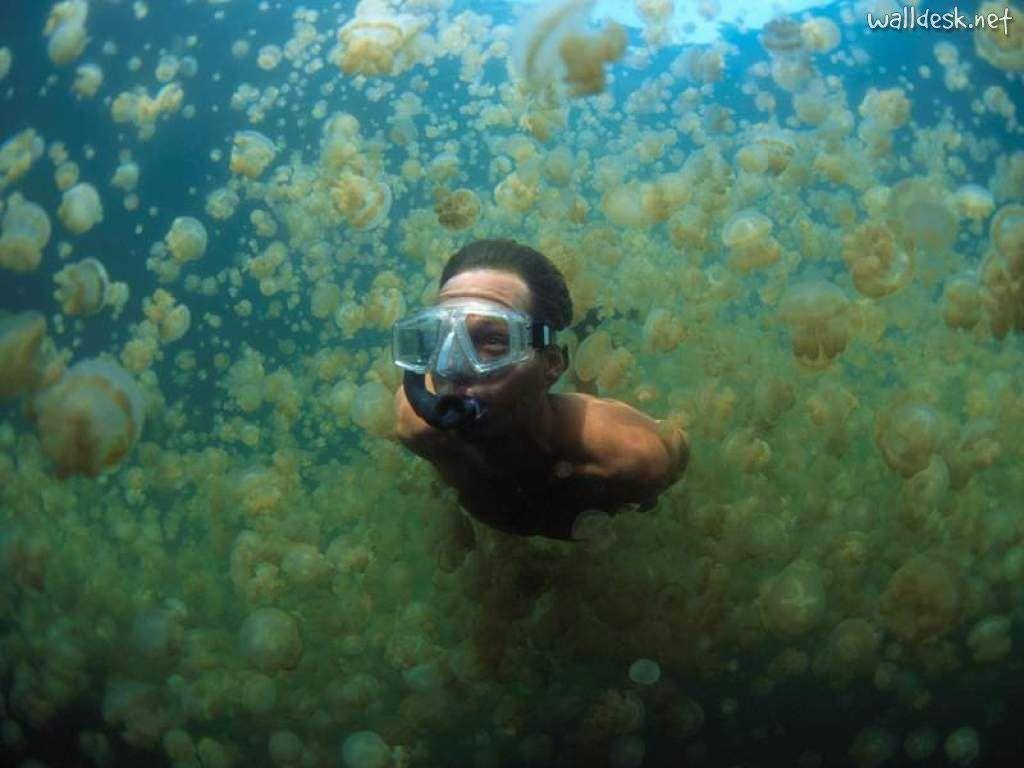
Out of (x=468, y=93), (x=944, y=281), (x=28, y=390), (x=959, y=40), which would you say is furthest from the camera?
(x=468, y=93)

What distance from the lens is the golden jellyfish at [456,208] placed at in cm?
530

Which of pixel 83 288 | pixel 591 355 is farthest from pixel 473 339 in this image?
pixel 83 288

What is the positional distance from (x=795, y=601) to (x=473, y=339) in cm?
272

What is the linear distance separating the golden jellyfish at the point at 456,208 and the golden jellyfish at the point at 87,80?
15.9m

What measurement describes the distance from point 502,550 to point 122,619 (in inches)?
184

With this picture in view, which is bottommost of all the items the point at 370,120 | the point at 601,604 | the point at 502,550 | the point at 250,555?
the point at 370,120

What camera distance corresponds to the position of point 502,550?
15.3ft

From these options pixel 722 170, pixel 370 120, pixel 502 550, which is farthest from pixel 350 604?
pixel 370 120

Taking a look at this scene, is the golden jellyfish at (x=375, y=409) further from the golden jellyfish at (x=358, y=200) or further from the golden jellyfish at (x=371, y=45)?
the golden jellyfish at (x=371, y=45)

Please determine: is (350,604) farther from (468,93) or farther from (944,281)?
(468,93)

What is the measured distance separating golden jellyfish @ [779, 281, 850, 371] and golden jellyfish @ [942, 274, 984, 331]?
146 cm

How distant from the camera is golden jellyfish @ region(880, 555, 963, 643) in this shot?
194 inches

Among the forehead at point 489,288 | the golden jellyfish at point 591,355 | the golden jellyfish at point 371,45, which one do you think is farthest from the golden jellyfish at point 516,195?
the forehead at point 489,288

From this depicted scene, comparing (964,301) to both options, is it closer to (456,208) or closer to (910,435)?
(910,435)
